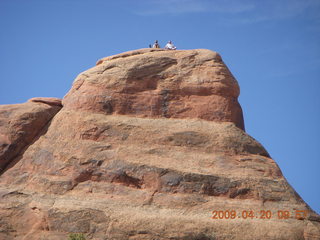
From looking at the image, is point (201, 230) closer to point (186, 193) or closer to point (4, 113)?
point (186, 193)

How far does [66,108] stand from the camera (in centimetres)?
3150

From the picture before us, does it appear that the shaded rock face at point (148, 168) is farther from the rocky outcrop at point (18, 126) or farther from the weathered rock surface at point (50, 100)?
the rocky outcrop at point (18, 126)

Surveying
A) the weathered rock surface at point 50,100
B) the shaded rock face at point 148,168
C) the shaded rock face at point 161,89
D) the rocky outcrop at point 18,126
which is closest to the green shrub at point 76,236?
the shaded rock face at point 148,168

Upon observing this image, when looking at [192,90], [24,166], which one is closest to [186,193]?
[192,90]

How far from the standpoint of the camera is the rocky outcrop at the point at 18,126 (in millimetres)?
29531

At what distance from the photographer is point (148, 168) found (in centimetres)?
2762

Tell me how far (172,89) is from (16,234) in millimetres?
12058

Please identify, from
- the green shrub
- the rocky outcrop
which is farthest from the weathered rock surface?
the green shrub
